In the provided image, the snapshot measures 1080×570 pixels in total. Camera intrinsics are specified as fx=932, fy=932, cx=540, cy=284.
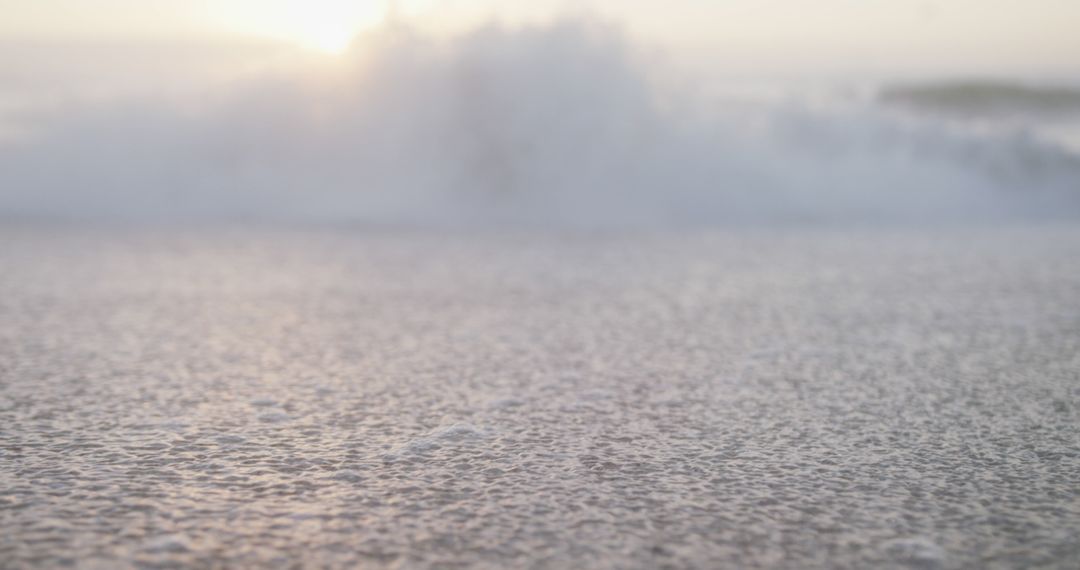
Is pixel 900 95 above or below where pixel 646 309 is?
above

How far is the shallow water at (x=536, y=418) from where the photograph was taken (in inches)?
38.1

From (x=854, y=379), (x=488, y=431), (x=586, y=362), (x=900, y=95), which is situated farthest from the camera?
(x=900, y=95)

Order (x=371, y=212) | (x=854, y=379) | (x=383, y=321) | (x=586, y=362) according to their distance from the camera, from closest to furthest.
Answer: (x=854, y=379), (x=586, y=362), (x=383, y=321), (x=371, y=212)

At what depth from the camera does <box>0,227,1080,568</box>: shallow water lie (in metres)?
0.97

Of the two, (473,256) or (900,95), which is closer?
(473,256)

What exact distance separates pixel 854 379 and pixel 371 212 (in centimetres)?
325

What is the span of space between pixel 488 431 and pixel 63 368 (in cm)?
85

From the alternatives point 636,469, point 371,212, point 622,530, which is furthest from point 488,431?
point 371,212

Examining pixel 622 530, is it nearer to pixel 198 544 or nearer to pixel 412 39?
pixel 198 544

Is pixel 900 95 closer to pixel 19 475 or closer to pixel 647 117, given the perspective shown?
pixel 647 117

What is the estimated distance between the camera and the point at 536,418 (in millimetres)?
1401

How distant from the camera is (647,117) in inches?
219

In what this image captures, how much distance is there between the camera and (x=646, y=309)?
7.39ft

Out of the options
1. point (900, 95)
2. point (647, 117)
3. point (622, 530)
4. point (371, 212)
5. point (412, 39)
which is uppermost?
point (900, 95)
